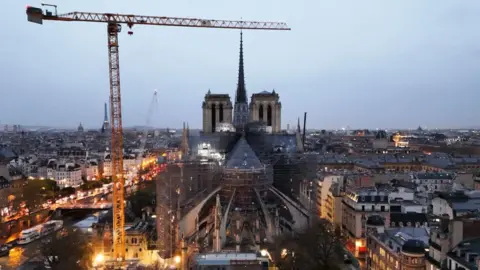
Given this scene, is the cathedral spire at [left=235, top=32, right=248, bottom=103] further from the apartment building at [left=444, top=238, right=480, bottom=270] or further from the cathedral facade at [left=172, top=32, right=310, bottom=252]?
the apartment building at [left=444, top=238, right=480, bottom=270]

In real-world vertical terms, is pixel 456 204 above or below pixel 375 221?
above

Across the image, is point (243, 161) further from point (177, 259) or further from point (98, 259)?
point (98, 259)

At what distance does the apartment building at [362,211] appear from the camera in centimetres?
3207

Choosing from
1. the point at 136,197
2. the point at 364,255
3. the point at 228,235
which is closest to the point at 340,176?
the point at 364,255

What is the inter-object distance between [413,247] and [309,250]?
6.16 m

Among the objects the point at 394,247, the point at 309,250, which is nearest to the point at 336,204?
the point at 309,250

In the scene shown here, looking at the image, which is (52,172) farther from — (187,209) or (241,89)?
(187,209)

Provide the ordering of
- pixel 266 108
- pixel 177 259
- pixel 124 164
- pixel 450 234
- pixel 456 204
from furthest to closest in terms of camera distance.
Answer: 1. pixel 124 164
2. pixel 266 108
3. pixel 177 259
4. pixel 456 204
5. pixel 450 234

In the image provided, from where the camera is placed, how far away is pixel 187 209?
107ft

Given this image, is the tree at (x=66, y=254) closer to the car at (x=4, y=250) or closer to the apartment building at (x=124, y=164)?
the car at (x=4, y=250)

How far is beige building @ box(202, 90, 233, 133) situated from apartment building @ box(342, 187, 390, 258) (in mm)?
27779

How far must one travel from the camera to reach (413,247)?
23.2 metres

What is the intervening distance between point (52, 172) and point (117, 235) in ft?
107

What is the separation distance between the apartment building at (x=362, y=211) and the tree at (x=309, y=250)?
2745 mm
